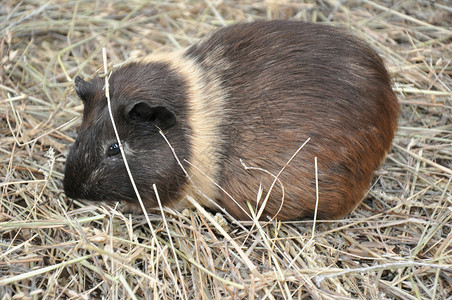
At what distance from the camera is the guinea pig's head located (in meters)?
3.19

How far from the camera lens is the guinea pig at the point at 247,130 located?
324cm

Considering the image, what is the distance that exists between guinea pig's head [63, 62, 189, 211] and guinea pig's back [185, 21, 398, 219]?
12.4 inches

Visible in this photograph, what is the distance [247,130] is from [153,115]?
61 centimetres

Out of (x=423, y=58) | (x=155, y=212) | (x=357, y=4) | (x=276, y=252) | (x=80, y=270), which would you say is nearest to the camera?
(x=80, y=270)


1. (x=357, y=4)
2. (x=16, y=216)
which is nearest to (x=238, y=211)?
(x=16, y=216)

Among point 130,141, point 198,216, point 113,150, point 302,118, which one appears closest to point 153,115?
point 130,141

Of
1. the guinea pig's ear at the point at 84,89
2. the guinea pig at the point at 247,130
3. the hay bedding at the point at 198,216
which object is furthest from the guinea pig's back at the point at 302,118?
the guinea pig's ear at the point at 84,89

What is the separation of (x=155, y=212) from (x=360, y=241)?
1.45 metres

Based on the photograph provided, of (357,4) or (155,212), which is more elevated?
(357,4)

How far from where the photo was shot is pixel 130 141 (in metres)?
3.22

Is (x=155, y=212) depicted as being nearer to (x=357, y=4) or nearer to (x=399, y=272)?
(x=399, y=272)

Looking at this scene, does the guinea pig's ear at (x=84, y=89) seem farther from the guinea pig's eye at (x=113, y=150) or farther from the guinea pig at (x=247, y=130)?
the guinea pig's eye at (x=113, y=150)

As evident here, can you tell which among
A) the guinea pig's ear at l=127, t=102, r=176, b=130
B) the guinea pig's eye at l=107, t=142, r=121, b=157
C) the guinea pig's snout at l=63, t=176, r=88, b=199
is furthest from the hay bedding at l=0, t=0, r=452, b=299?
the guinea pig's ear at l=127, t=102, r=176, b=130

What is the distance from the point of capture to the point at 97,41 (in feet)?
16.1
